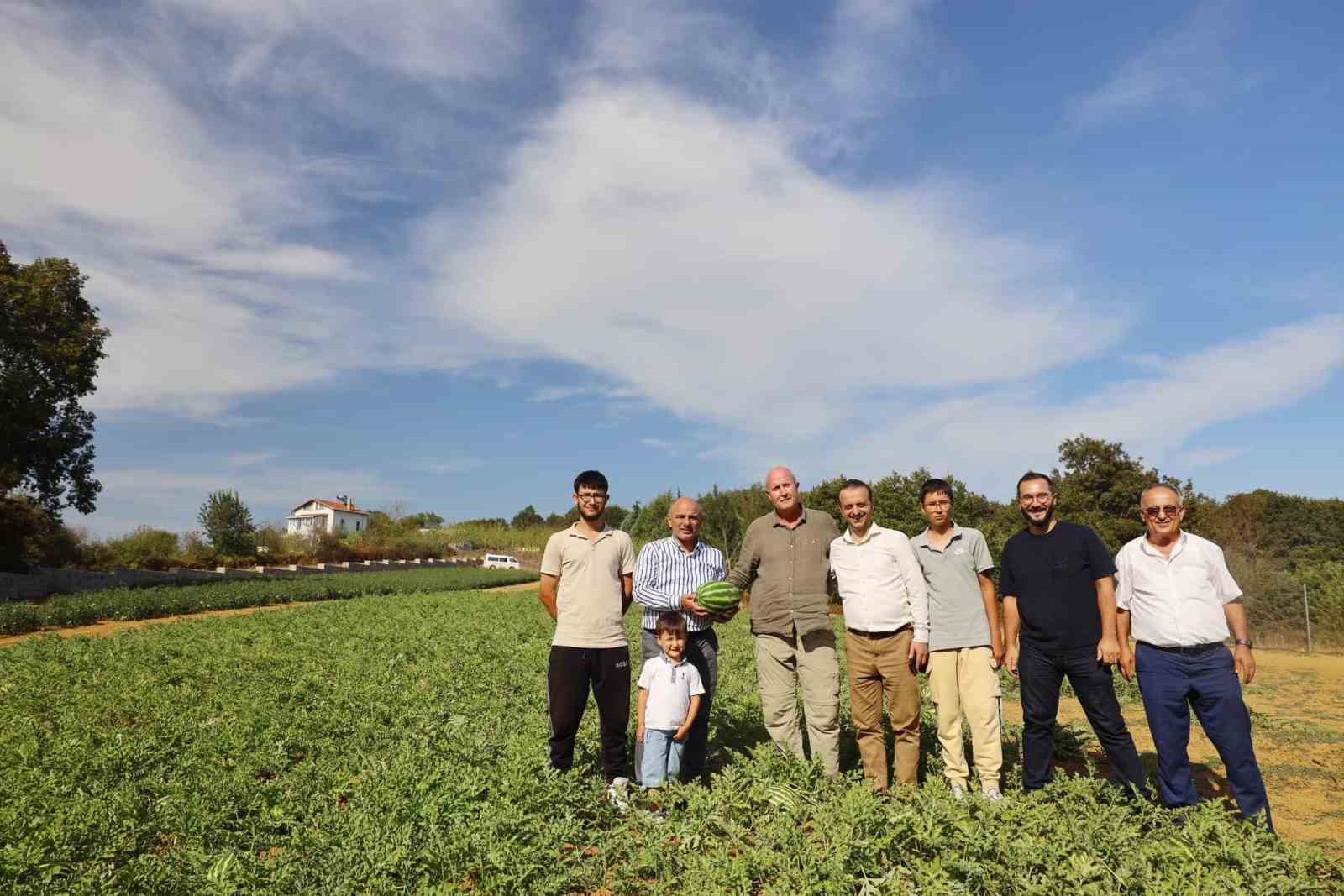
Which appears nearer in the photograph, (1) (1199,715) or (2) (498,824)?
(2) (498,824)

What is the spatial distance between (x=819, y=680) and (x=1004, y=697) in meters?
6.86

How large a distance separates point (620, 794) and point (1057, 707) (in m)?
2.98

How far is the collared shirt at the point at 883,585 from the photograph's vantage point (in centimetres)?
527

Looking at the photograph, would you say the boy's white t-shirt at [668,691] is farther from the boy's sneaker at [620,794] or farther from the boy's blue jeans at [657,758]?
the boy's sneaker at [620,794]

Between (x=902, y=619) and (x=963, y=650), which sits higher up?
(x=902, y=619)

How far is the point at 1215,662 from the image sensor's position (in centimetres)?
480

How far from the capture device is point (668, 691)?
5070 mm

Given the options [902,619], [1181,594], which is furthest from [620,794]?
[1181,594]

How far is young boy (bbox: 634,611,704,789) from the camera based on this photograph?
5.07m

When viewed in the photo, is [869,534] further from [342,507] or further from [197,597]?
[342,507]

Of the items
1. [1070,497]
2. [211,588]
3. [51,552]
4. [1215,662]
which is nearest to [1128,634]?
[1215,662]

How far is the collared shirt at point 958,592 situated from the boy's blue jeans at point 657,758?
2.00 m

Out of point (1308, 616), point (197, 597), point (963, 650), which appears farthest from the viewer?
point (197, 597)

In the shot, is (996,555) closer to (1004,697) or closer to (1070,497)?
(1070,497)
